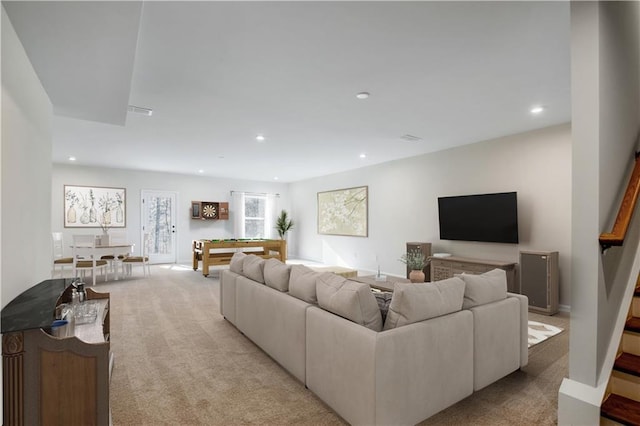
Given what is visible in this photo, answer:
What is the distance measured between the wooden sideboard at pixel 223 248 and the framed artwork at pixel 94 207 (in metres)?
2.27

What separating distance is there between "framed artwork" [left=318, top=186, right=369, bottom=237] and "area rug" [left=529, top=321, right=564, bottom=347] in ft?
14.2

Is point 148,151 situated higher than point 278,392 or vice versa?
point 148,151

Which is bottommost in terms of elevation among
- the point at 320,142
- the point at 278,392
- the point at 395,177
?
the point at 278,392

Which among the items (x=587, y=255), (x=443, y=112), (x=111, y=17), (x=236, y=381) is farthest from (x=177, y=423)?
(x=443, y=112)

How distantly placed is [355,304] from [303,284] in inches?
26.1

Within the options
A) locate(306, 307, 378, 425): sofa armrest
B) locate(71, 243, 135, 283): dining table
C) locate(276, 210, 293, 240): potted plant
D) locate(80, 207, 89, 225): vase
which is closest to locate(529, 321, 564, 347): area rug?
locate(306, 307, 378, 425): sofa armrest

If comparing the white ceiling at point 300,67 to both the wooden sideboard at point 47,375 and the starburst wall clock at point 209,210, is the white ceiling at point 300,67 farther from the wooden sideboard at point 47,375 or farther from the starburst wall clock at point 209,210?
the starburst wall clock at point 209,210

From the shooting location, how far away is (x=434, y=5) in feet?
6.81

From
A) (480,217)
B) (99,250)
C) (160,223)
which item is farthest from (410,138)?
(160,223)

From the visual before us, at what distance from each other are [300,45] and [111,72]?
4.64 ft

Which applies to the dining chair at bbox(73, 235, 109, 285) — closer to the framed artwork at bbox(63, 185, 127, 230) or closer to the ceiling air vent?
the framed artwork at bbox(63, 185, 127, 230)

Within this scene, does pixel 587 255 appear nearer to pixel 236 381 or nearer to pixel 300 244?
pixel 236 381

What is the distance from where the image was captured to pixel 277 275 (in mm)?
2975

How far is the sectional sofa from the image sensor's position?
1.85m
